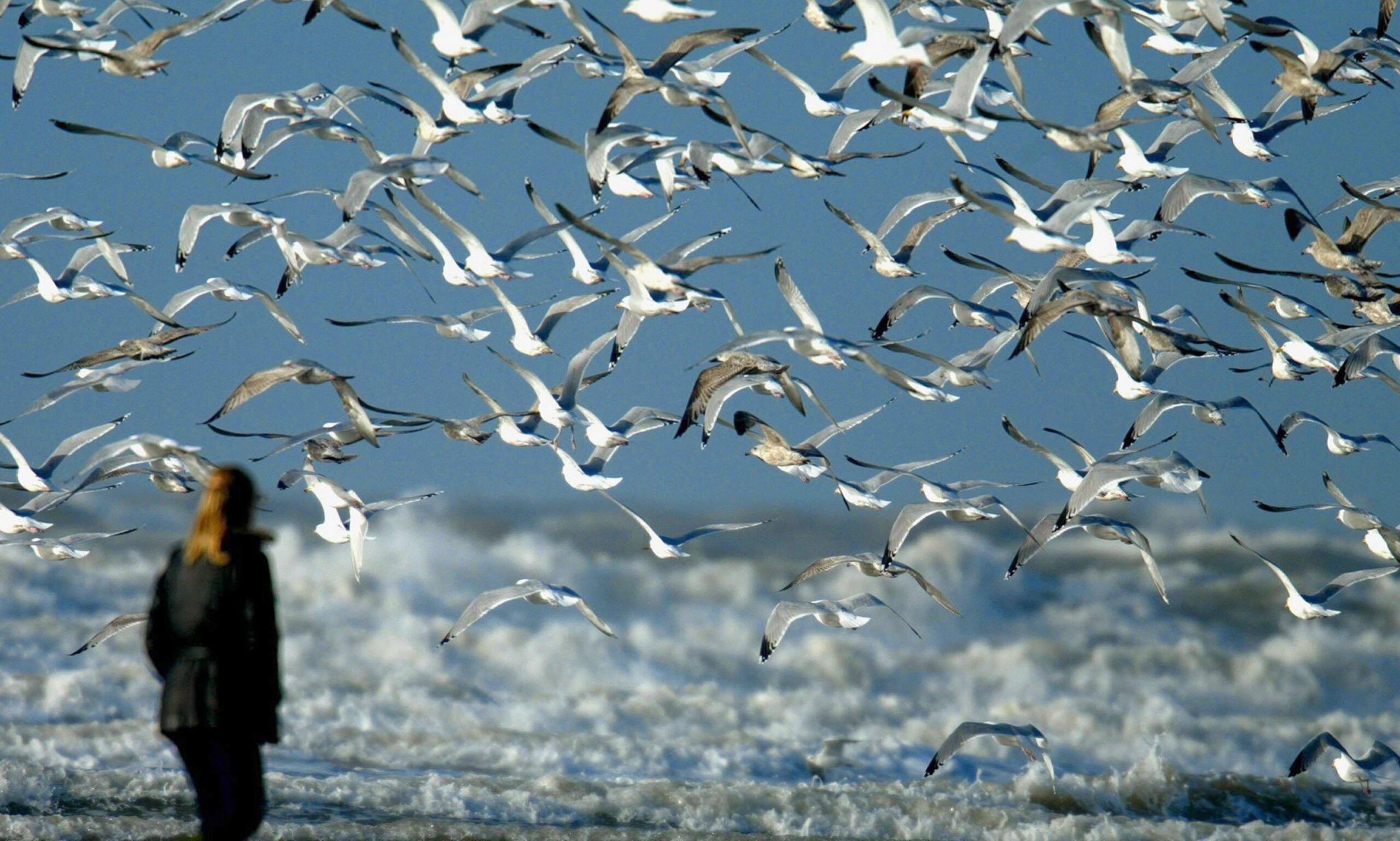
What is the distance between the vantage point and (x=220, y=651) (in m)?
7.50

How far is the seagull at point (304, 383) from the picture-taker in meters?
14.8

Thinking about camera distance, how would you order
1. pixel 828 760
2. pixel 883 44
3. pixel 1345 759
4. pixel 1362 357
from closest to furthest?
pixel 883 44 → pixel 1362 357 → pixel 1345 759 → pixel 828 760

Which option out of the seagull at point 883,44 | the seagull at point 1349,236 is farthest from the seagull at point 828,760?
the seagull at point 883,44

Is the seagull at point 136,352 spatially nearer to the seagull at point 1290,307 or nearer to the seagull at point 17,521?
the seagull at point 17,521

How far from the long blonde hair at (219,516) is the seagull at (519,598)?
8.60 meters

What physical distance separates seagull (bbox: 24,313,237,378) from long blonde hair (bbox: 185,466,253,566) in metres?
9.18

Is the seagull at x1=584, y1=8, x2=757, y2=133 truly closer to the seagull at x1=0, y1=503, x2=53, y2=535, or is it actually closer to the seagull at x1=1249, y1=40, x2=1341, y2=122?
the seagull at x1=1249, y1=40, x2=1341, y2=122

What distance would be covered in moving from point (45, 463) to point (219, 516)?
36.3ft

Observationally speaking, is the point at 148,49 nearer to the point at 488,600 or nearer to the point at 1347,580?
the point at 488,600

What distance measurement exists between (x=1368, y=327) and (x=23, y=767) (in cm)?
1449

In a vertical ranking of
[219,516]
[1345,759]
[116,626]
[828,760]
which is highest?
[219,516]

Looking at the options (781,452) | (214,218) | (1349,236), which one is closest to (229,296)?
(214,218)

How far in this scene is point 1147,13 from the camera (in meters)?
14.0

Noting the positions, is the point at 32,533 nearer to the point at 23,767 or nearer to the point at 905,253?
the point at 23,767
